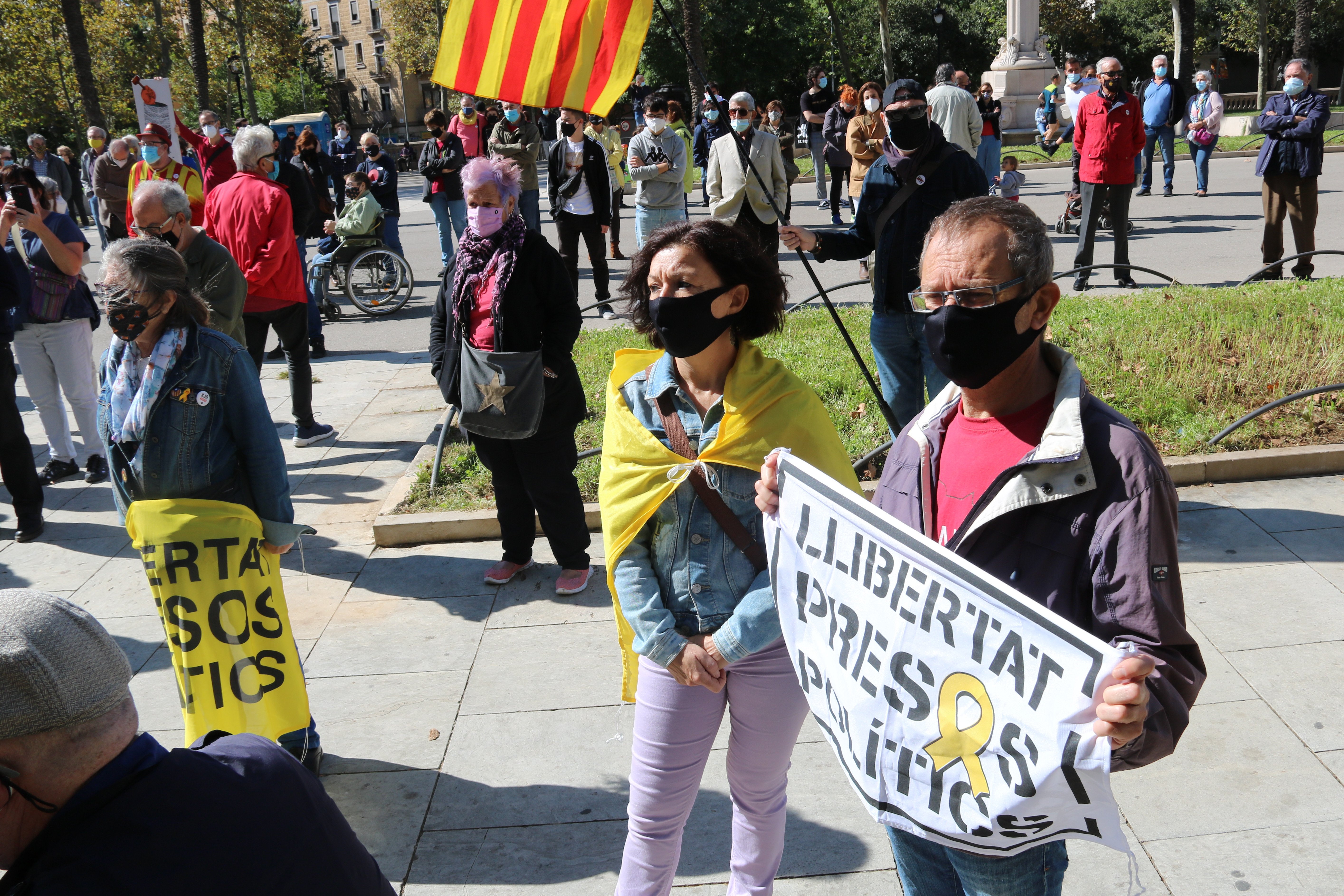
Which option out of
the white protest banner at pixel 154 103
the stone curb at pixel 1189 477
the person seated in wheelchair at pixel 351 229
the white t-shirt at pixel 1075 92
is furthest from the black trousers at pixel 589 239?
the white t-shirt at pixel 1075 92

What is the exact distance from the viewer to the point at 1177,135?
27.7 m

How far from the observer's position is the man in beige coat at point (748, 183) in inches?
400

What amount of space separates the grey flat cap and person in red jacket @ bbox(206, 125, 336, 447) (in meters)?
6.26

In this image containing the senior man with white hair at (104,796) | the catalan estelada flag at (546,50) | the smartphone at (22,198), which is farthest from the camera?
the smartphone at (22,198)

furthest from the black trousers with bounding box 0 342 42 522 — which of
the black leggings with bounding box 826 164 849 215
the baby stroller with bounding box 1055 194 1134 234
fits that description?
the black leggings with bounding box 826 164 849 215

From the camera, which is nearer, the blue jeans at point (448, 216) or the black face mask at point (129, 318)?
the black face mask at point (129, 318)

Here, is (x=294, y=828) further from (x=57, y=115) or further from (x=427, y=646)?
(x=57, y=115)

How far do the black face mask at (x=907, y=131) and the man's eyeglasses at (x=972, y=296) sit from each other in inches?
124

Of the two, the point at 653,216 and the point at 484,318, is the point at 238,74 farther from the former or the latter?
the point at 484,318

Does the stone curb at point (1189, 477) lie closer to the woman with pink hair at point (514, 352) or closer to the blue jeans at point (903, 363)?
the blue jeans at point (903, 363)

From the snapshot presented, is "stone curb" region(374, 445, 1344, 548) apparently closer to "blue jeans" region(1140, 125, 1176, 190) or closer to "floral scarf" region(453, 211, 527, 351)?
"floral scarf" region(453, 211, 527, 351)

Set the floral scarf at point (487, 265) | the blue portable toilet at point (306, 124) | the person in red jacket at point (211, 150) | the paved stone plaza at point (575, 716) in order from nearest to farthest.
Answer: the paved stone plaza at point (575, 716), the floral scarf at point (487, 265), the person in red jacket at point (211, 150), the blue portable toilet at point (306, 124)

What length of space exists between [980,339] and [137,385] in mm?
2945

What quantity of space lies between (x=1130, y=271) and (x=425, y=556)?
8.60m
